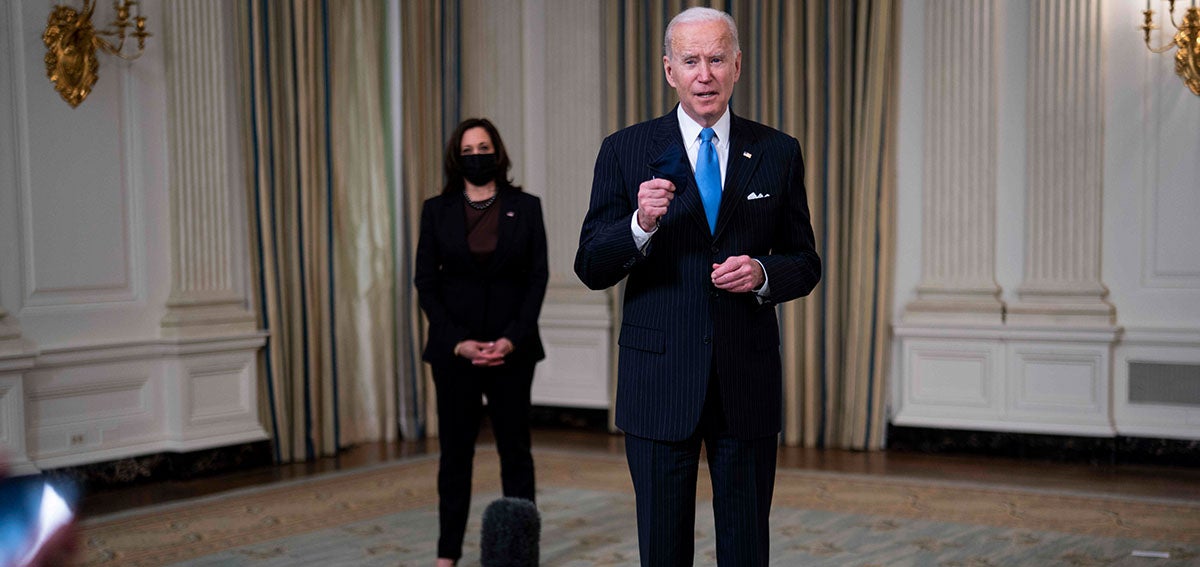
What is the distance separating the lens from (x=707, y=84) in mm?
2260

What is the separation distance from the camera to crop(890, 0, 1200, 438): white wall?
6.15 meters

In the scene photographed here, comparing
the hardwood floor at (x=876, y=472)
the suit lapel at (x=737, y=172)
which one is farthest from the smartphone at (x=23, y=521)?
the hardwood floor at (x=876, y=472)

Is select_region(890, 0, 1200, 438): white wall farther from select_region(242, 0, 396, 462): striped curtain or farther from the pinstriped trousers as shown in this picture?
the pinstriped trousers

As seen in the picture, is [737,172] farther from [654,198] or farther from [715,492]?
[715,492]

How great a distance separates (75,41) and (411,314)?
2658 millimetres

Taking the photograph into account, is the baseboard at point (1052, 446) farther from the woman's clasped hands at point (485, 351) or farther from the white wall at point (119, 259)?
the white wall at point (119, 259)

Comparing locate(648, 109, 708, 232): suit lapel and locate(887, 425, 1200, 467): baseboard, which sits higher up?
locate(648, 109, 708, 232): suit lapel

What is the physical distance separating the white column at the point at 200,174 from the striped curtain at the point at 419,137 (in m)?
1.31

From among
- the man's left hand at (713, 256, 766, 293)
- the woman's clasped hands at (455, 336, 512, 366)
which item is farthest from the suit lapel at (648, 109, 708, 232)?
the woman's clasped hands at (455, 336, 512, 366)

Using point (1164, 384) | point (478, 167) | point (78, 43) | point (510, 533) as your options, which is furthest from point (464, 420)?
point (1164, 384)

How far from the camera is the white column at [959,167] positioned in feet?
21.3

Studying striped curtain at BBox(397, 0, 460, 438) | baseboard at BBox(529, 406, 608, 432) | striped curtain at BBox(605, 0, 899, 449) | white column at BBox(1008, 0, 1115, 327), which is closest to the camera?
white column at BBox(1008, 0, 1115, 327)

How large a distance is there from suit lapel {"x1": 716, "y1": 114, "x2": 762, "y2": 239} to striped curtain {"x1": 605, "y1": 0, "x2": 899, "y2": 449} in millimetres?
4499

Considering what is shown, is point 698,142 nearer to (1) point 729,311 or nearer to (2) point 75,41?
(1) point 729,311
